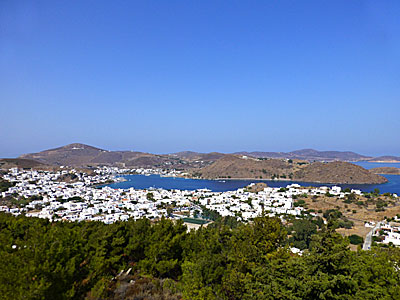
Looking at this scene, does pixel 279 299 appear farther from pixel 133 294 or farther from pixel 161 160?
pixel 161 160

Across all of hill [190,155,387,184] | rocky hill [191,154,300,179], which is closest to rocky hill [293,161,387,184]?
hill [190,155,387,184]

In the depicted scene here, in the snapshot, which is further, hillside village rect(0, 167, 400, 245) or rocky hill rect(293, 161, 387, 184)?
rocky hill rect(293, 161, 387, 184)

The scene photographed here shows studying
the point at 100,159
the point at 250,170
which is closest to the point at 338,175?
the point at 250,170

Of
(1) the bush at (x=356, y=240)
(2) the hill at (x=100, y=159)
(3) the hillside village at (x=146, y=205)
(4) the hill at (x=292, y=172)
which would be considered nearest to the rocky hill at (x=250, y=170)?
(4) the hill at (x=292, y=172)

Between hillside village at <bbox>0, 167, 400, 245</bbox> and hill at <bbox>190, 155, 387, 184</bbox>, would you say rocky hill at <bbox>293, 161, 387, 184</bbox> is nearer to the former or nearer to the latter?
hill at <bbox>190, 155, 387, 184</bbox>

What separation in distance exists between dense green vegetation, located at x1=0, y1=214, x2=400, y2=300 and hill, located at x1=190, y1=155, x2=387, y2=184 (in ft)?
229

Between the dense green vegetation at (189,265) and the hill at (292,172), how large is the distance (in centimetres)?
6990

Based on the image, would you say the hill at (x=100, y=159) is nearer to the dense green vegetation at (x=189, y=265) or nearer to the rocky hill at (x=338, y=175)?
the rocky hill at (x=338, y=175)

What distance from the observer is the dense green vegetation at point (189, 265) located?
15.4 ft

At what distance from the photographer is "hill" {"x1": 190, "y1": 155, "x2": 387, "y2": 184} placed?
7059cm

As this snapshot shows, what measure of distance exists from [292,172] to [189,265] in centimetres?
7875

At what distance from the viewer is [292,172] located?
8050 centimetres

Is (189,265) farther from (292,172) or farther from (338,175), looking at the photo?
(292,172)

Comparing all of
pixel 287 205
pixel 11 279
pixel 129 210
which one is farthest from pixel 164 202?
pixel 11 279
